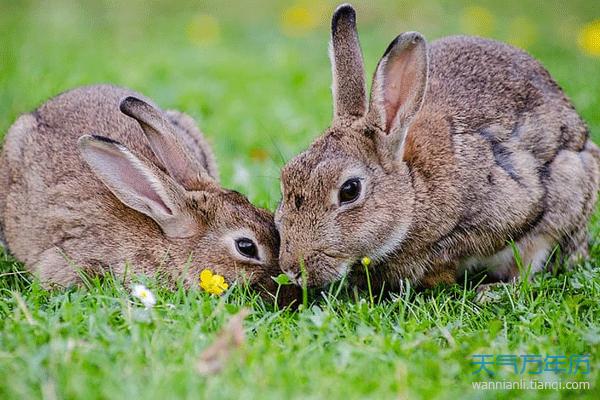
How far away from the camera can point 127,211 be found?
18.0 feet

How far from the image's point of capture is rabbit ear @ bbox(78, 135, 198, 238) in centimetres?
515

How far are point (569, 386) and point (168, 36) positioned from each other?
9.22 m

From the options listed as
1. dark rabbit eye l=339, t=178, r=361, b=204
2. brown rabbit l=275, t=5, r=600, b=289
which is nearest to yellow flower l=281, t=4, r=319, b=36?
brown rabbit l=275, t=5, r=600, b=289

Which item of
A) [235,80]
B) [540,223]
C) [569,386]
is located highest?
[235,80]

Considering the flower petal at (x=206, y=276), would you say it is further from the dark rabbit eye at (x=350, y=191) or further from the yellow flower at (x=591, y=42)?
the yellow flower at (x=591, y=42)

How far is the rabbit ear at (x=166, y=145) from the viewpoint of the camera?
520cm

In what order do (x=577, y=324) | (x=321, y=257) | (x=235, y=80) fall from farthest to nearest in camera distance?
1. (x=235, y=80)
2. (x=321, y=257)
3. (x=577, y=324)

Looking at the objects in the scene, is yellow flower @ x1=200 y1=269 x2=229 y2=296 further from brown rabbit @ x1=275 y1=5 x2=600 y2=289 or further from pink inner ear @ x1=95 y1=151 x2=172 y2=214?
pink inner ear @ x1=95 y1=151 x2=172 y2=214

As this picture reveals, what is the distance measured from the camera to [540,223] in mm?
5578

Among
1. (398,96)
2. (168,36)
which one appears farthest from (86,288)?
(168,36)

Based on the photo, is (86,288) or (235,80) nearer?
(86,288)

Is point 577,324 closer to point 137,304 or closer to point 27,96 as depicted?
point 137,304

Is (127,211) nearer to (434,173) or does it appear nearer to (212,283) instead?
(212,283)

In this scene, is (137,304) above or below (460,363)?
above
